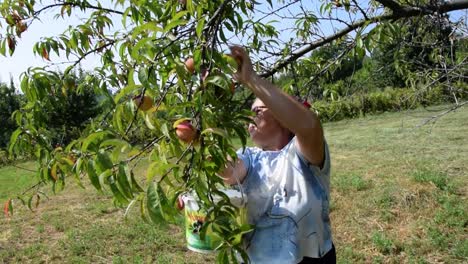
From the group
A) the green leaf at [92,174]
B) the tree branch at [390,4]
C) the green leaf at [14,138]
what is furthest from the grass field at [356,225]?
the green leaf at [92,174]

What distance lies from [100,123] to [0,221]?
4.68 metres

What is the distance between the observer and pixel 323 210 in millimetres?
1583

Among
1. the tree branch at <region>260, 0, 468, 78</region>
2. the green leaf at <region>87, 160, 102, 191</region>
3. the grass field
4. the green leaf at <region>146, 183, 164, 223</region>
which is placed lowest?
the grass field

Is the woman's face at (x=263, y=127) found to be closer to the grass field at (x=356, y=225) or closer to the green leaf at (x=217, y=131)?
the green leaf at (x=217, y=131)

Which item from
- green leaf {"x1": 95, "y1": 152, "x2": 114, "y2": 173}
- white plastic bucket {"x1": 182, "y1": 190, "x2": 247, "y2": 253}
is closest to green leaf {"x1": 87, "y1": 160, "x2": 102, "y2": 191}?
green leaf {"x1": 95, "y1": 152, "x2": 114, "y2": 173}

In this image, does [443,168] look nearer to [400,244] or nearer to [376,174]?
[376,174]

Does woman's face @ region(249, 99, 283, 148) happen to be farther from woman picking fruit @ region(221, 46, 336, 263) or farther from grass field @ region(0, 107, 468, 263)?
grass field @ region(0, 107, 468, 263)

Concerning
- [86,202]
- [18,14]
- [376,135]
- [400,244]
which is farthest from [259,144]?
[376,135]

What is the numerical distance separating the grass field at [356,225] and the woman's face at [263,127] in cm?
133

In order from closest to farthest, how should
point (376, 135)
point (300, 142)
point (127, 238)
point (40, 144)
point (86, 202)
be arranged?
point (300, 142), point (40, 144), point (127, 238), point (86, 202), point (376, 135)

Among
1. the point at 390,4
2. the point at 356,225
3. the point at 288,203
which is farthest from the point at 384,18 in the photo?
the point at 356,225

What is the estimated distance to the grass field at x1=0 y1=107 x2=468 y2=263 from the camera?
12.4 ft

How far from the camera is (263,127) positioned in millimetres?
1665

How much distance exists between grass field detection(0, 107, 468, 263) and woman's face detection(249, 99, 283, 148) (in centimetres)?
133
